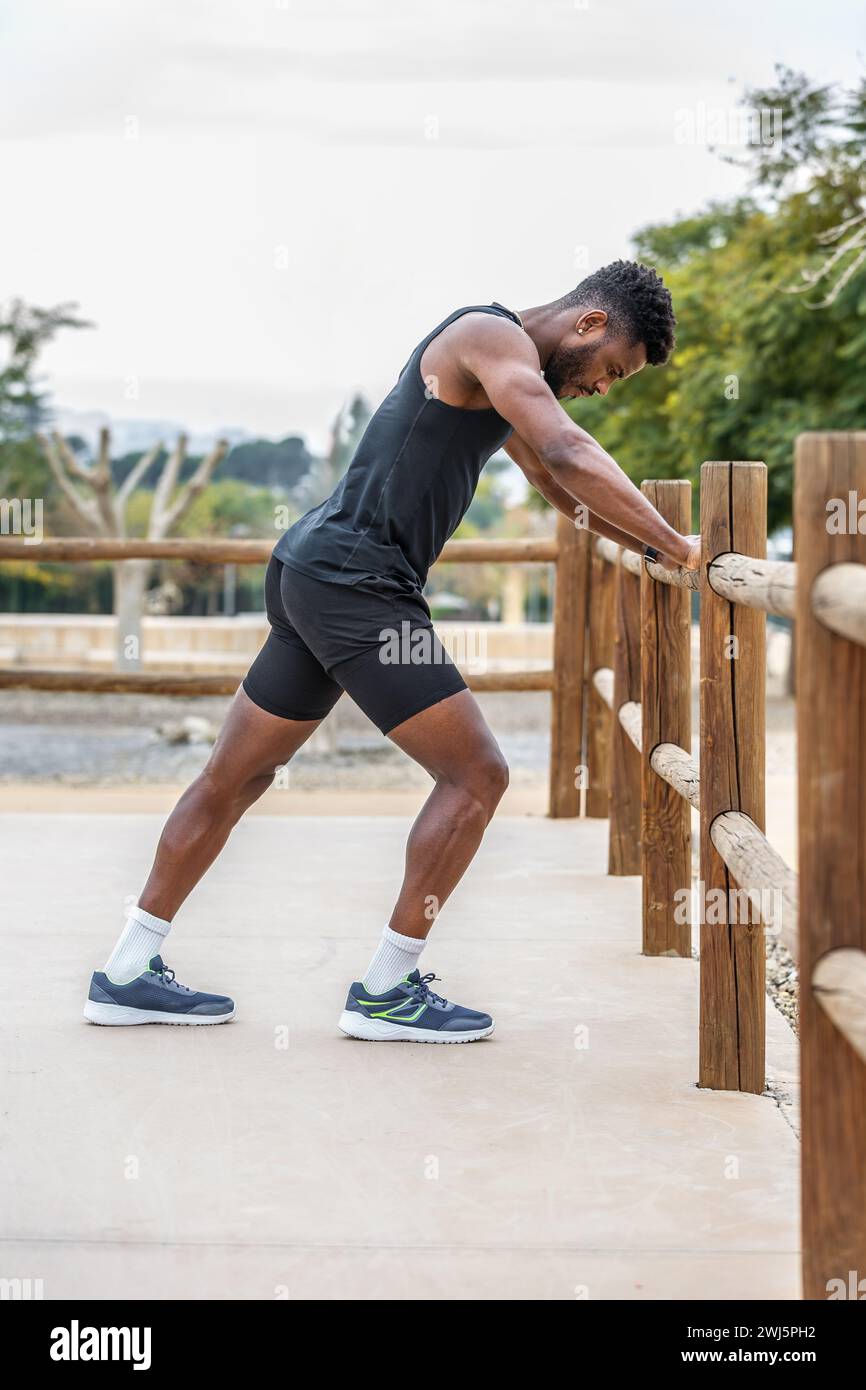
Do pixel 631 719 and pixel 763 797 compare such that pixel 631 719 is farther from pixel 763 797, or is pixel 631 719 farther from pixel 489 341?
pixel 489 341

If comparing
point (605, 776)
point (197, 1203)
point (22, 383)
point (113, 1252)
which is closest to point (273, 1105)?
point (197, 1203)

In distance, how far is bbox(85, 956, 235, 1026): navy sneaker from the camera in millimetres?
3697

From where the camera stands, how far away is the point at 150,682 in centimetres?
793

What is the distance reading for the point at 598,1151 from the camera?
9.66ft

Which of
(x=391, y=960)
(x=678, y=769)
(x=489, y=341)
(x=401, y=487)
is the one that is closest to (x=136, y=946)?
(x=391, y=960)

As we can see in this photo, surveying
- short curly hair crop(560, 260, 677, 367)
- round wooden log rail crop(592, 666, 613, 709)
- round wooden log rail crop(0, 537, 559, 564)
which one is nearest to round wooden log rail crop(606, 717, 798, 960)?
short curly hair crop(560, 260, 677, 367)

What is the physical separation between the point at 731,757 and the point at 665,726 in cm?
106

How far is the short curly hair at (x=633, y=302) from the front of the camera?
3438 millimetres

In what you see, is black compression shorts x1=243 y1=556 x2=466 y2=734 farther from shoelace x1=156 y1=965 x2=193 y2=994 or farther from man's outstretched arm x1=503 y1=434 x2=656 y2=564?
shoelace x1=156 y1=965 x2=193 y2=994

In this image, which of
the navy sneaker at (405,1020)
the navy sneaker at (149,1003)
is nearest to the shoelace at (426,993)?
the navy sneaker at (405,1020)

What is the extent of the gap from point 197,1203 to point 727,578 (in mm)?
1507

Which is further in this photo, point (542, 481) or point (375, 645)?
point (542, 481)
